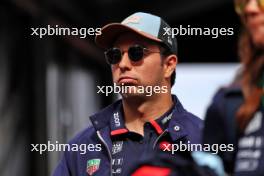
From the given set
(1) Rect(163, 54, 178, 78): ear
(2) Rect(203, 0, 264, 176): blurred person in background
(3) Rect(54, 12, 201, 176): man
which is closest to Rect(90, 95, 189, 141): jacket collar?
(3) Rect(54, 12, 201, 176): man

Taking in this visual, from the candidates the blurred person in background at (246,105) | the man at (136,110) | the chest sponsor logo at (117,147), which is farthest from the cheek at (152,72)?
the blurred person in background at (246,105)

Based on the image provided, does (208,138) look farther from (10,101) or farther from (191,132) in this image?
(10,101)

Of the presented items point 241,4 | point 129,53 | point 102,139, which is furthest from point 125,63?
point 241,4

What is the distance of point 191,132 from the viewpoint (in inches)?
130

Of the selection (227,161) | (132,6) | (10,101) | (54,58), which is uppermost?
(132,6)

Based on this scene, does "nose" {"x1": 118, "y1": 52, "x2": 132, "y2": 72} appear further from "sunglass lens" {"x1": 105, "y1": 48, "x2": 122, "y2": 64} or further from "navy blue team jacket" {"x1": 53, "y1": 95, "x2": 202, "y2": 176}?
"navy blue team jacket" {"x1": 53, "y1": 95, "x2": 202, "y2": 176}

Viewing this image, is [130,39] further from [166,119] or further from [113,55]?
[166,119]

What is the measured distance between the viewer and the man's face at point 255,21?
232 cm

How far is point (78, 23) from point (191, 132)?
5853 millimetres

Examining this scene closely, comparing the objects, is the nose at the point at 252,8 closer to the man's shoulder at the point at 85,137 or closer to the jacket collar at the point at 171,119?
the jacket collar at the point at 171,119

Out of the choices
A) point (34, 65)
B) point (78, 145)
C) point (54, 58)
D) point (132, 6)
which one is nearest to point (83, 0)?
point (132, 6)

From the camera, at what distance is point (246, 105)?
2318mm

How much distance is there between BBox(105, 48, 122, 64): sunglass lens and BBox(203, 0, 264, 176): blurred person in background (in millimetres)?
982

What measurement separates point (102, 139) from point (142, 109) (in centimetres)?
19
